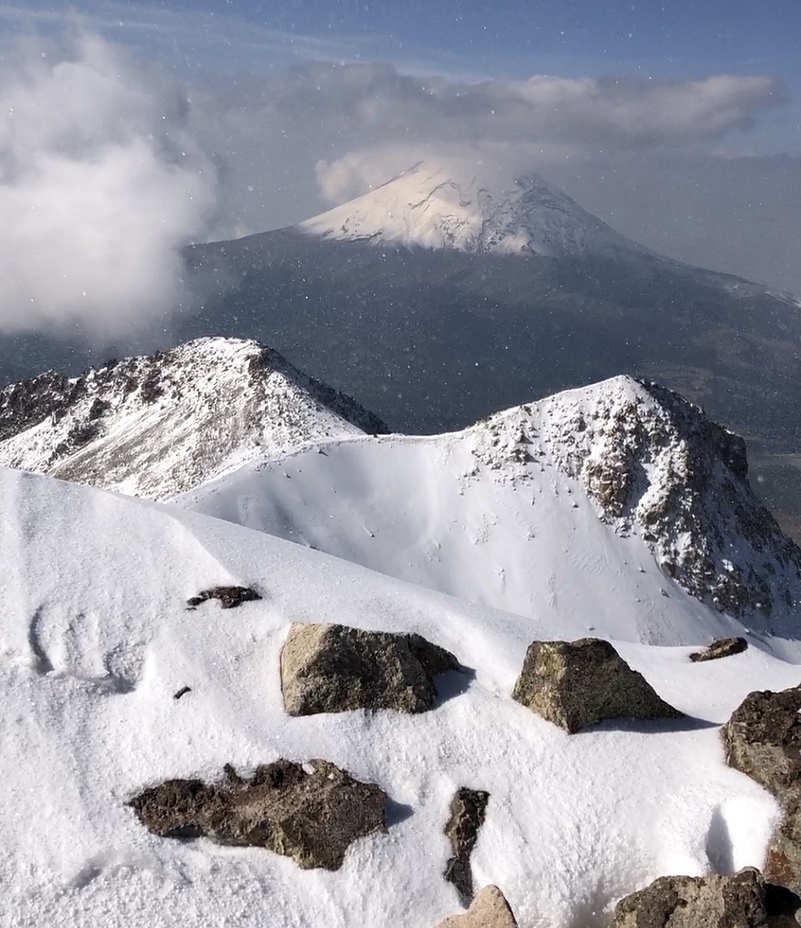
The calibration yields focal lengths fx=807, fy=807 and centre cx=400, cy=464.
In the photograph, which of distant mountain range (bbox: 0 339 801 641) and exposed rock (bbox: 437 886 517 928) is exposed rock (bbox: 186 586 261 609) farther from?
distant mountain range (bbox: 0 339 801 641)

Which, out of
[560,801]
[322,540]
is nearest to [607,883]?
[560,801]

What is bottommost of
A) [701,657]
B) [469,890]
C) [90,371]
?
[90,371]

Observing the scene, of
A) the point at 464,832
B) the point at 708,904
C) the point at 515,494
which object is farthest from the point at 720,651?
the point at 515,494

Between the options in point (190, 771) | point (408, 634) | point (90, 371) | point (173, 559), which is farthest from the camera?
point (90, 371)

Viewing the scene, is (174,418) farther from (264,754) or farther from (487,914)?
(487,914)

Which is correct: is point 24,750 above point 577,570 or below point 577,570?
above

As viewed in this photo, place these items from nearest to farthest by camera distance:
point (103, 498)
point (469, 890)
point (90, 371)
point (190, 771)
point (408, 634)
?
1. point (469, 890)
2. point (190, 771)
3. point (408, 634)
4. point (103, 498)
5. point (90, 371)

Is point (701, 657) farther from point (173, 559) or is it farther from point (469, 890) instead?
point (173, 559)
